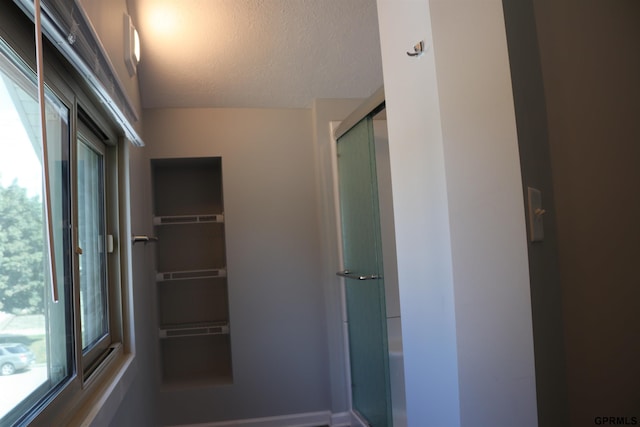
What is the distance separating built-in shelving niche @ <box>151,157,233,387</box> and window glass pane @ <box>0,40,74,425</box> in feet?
5.28

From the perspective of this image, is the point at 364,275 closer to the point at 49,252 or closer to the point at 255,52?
the point at 255,52

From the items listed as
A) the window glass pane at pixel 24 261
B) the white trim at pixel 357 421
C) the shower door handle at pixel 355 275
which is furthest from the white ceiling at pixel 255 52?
the white trim at pixel 357 421

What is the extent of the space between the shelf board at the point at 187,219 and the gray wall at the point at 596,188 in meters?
2.07

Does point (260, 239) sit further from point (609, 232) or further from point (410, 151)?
point (609, 232)

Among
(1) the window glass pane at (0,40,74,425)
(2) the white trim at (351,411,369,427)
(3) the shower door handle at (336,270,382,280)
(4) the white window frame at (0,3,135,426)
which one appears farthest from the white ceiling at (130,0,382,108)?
(2) the white trim at (351,411,369,427)

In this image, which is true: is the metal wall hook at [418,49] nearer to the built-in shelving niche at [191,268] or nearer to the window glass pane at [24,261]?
the window glass pane at [24,261]

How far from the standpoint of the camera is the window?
2.87 ft

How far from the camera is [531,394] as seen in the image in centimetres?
86

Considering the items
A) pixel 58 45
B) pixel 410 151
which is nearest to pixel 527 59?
pixel 410 151

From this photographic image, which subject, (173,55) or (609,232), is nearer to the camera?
(609,232)

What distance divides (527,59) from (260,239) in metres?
1.97

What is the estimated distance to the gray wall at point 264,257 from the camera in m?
2.60

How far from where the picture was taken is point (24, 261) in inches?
37.2

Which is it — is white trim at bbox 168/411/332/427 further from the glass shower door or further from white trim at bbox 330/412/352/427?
the glass shower door
